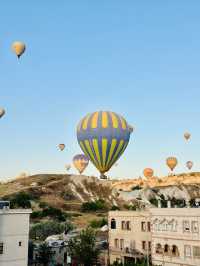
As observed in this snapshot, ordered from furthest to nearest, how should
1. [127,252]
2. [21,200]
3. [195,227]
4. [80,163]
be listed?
[21,200] < [80,163] < [127,252] < [195,227]

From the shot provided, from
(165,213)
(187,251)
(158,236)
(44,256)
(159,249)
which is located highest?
(165,213)

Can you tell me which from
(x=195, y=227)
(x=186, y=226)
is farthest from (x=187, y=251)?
(x=195, y=227)

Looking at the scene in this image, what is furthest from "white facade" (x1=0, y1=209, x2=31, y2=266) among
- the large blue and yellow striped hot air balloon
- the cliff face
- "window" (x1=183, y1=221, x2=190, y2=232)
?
the cliff face

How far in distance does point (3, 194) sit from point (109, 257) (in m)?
106

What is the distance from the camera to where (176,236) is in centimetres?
4725

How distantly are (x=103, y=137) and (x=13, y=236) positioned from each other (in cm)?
2039

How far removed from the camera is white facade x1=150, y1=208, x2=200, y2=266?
44.8m

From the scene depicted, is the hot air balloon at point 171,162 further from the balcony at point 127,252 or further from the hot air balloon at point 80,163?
the balcony at point 127,252

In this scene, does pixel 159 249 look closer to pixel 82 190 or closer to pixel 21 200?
pixel 21 200

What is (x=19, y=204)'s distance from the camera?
131m

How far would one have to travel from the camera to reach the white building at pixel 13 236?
4028 centimetres

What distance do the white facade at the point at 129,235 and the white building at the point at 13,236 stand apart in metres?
18.0

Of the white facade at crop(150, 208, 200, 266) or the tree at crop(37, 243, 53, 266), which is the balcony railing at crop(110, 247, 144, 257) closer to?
the white facade at crop(150, 208, 200, 266)

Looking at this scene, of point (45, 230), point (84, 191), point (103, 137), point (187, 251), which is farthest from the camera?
point (84, 191)
